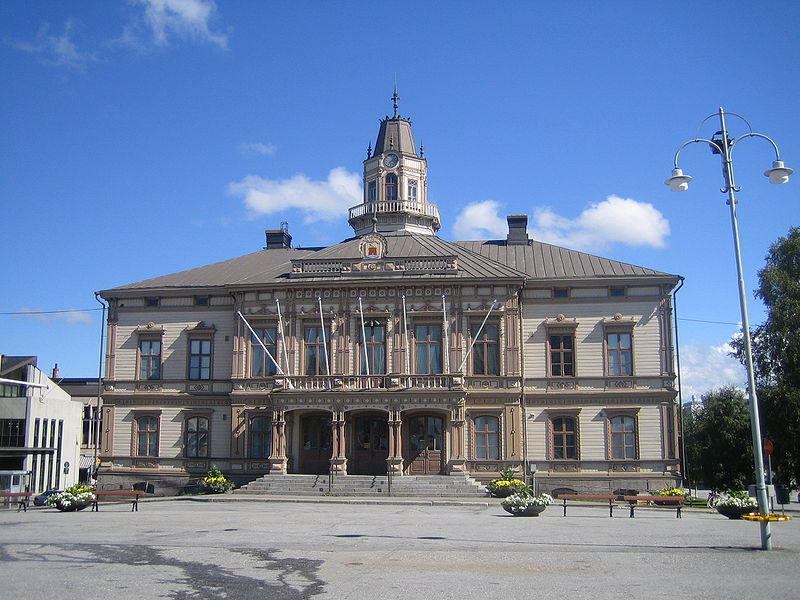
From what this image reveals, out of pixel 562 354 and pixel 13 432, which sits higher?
pixel 562 354

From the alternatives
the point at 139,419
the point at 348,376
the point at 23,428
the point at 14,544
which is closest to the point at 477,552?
the point at 14,544

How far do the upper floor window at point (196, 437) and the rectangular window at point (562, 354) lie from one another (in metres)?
16.8

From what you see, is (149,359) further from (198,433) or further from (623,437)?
(623,437)

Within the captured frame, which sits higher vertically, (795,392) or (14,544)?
(795,392)

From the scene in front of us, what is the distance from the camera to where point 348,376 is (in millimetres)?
37906

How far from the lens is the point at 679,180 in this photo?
17.7 meters

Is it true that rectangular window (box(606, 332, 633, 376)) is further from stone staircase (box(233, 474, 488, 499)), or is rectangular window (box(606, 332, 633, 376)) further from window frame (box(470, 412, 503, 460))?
stone staircase (box(233, 474, 488, 499))

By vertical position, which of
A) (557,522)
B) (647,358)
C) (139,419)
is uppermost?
(647,358)

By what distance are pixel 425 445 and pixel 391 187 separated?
16923 mm

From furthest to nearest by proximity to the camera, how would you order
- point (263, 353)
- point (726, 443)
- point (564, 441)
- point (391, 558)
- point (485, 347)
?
point (726, 443) → point (263, 353) → point (485, 347) → point (564, 441) → point (391, 558)

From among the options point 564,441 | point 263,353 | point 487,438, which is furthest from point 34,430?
point 564,441

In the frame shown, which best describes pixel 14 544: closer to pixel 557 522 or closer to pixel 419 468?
pixel 557 522

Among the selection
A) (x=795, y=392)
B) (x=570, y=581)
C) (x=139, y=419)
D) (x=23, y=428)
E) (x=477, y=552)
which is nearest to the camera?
(x=570, y=581)

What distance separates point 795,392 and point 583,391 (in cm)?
889
